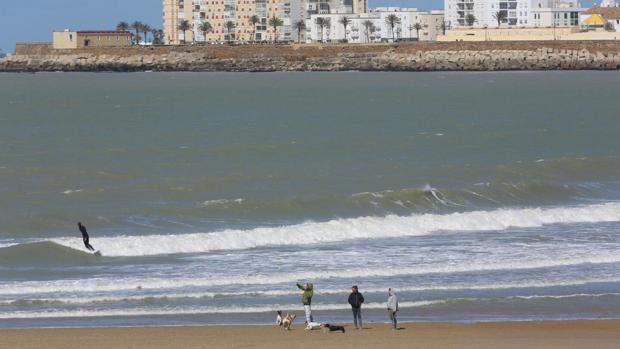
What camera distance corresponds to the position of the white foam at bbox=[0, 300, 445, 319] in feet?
75.0

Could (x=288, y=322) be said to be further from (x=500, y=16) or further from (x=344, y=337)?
(x=500, y=16)

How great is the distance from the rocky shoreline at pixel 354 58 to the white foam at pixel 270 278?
131712mm

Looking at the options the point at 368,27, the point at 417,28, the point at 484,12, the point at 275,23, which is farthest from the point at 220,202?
the point at 275,23

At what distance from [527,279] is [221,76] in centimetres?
12875

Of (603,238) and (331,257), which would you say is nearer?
(331,257)

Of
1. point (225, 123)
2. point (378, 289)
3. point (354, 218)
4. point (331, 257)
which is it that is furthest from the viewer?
point (225, 123)

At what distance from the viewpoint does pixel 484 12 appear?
186 meters

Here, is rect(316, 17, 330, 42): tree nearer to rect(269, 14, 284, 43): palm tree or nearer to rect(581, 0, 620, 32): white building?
rect(269, 14, 284, 43): palm tree

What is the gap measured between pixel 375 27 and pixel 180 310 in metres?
167

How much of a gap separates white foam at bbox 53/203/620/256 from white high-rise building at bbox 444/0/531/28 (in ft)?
481

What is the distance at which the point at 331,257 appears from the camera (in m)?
29.0

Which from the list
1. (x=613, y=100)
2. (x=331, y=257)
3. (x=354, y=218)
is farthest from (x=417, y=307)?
(x=613, y=100)

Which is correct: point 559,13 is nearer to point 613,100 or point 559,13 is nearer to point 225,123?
point 613,100

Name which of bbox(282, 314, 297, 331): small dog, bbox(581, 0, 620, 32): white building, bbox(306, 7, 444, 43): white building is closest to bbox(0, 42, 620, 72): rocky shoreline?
bbox(581, 0, 620, 32): white building
